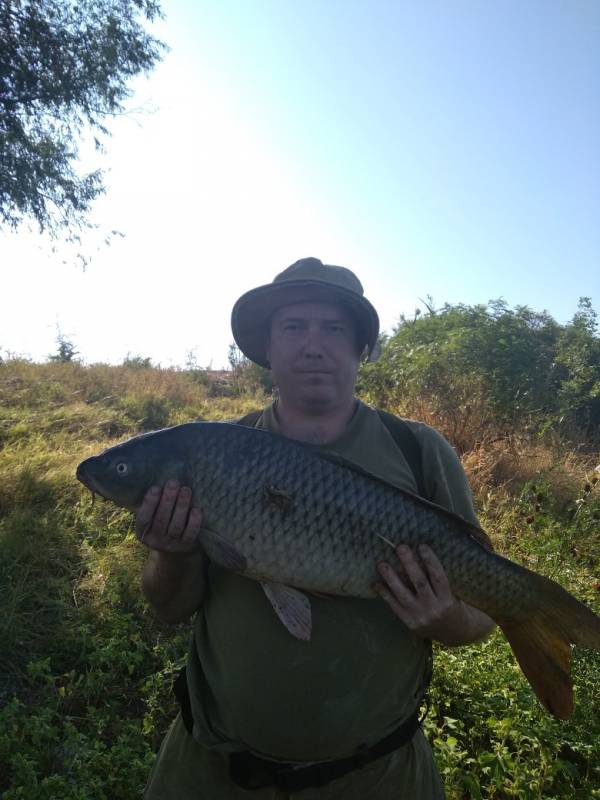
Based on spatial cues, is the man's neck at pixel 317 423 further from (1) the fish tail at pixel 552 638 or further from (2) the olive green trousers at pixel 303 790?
(2) the olive green trousers at pixel 303 790

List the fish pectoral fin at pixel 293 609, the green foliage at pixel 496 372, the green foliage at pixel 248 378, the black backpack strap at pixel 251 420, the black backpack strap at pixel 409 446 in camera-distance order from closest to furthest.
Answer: the fish pectoral fin at pixel 293 609 < the black backpack strap at pixel 409 446 < the black backpack strap at pixel 251 420 < the green foliage at pixel 496 372 < the green foliage at pixel 248 378

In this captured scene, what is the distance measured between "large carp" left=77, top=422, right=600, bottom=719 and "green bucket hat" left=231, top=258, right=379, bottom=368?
591mm

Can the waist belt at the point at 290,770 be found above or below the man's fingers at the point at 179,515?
below

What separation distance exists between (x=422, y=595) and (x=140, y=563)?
3.07m

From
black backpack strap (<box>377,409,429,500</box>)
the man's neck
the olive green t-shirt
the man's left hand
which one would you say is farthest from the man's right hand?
black backpack strap (<box>377,409,429,500</box>)

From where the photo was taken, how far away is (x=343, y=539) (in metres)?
1.58

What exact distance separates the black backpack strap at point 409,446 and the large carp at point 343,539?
0.64 ft

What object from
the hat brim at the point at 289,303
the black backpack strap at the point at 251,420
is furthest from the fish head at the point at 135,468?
the hat brim at the point at 289,303

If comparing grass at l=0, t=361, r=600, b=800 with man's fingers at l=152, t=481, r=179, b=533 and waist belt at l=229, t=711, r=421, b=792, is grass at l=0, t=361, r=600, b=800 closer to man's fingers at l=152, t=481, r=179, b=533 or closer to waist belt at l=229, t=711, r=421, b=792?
waist belt at l=229, t=711, r=421, b=792

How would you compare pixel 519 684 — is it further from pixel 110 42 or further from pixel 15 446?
pixel 110 42

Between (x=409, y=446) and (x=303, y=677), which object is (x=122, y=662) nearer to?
(x=303, y=677)

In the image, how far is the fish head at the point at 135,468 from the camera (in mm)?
1656

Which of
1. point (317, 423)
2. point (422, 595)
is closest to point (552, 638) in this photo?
point (422, 595)

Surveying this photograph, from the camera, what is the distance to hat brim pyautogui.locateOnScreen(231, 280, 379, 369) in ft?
6.31
